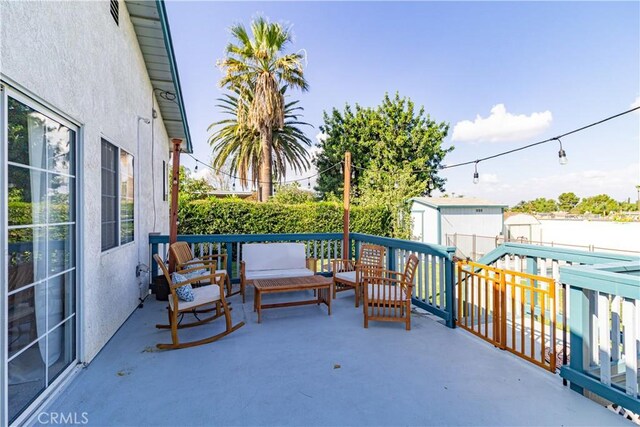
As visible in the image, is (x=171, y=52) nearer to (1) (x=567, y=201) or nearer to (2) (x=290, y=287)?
(2) (x=290, y=287)

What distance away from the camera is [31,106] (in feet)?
6.62

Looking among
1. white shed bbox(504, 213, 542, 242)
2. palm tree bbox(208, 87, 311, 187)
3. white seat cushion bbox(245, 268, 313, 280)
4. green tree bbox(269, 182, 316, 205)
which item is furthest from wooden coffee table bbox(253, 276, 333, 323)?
white shed bbox(504, 213, 542, 242)

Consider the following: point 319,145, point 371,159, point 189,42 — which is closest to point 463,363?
point 189,42

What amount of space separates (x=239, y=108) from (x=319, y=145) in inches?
265

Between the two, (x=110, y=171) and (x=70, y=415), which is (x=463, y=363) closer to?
(x=70, y=415)

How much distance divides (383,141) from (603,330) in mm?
16369

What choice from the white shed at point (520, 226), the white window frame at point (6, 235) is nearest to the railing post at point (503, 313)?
the white window frame at point (6, 235)

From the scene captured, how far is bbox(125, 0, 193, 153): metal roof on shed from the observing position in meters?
4.27

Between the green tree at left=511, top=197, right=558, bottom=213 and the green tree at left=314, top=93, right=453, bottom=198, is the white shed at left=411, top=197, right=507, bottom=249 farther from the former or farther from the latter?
the green tree at left=511, top=197, right=558, bottom=213

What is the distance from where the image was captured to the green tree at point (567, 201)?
41141 millimetres

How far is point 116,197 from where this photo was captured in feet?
12.4

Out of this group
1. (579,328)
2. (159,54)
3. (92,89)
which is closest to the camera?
(579,328)

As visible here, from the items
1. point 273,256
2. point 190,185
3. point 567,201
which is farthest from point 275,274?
point 567,201

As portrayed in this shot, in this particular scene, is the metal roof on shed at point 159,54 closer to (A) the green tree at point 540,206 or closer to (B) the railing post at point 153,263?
(B) the railing post at point 153,263
